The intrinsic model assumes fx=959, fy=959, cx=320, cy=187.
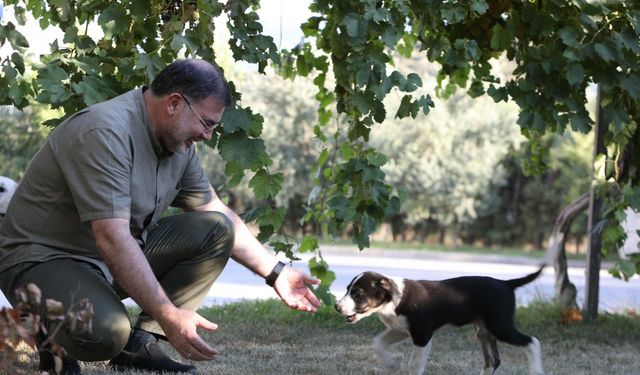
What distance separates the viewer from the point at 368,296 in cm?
471

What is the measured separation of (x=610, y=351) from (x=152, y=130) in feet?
11.4

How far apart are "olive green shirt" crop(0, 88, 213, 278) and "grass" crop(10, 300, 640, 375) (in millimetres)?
811

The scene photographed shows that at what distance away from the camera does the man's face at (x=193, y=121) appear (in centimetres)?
337

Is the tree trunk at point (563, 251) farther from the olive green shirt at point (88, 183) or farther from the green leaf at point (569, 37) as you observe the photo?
the olive green shirt at point (88, 183)

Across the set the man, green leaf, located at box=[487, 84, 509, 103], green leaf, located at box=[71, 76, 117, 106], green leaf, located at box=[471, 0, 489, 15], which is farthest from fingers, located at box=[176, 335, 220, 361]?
green leaf, located at box=[487, 84, 509, 103]

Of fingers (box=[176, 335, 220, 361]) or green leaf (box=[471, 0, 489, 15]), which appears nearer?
fingers (box=[176, 335, 220, 361])

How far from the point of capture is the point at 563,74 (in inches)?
201

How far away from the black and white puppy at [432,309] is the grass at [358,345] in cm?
17

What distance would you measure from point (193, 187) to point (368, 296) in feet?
3.64

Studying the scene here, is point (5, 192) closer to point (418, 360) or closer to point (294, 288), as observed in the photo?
point (294, 288)

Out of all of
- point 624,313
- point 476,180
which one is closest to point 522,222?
point 476,180

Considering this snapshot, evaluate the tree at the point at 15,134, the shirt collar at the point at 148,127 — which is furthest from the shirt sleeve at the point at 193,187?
the tree at the point at 15,134

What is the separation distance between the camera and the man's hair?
11.0 ft

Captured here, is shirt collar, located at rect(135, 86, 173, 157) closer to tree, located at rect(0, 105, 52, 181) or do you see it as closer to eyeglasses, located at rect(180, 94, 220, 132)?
eyeglasses, located at rect(180, 94, 220, 132)
